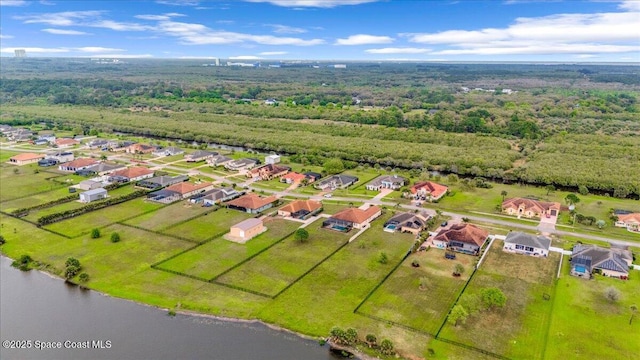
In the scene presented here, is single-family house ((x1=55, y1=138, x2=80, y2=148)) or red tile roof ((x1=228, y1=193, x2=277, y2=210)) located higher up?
single-family house ((x1=55, y1=138, x2=80, y2=148))

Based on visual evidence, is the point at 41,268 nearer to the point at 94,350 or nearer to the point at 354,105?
the point at 94,350

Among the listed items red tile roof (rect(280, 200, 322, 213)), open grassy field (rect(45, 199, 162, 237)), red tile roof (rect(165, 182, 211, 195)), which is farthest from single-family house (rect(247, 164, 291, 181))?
open grassy field (rect(45, 199, 162, 237))

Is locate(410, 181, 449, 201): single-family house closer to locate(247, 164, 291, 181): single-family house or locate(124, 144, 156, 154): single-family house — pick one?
locate(247, 164, 291, 181): single-family house

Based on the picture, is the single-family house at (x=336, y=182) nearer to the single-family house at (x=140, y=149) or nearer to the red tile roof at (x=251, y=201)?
the red tile roof at (x=251, y=201)

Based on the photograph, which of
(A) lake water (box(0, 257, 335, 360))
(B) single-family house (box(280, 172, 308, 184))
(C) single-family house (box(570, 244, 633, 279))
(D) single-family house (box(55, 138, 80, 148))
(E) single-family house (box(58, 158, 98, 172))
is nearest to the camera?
(A) lake water (box(0, 257, 335, 360))

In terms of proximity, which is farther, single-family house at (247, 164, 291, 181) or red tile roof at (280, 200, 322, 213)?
single-family house at (247, 164, 291, 181)

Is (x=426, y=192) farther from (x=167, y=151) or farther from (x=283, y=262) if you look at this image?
(x=167, y=151)

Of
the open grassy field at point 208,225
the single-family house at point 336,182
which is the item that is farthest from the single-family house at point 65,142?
the single-family house at point 336,182
